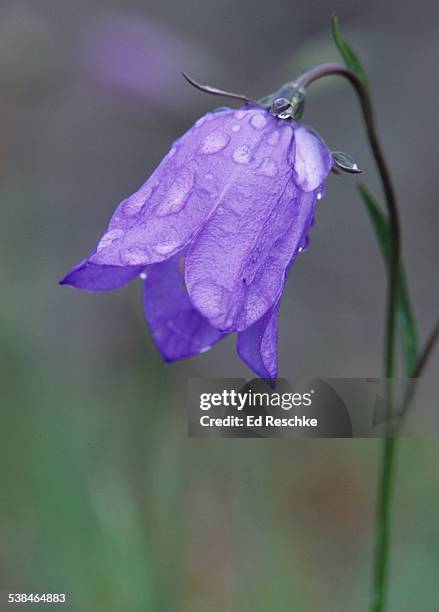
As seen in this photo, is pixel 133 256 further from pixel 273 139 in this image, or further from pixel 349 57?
pixel 349 57

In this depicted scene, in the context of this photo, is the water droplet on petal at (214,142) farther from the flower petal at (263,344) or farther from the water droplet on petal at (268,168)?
the flower petal at (263,344)

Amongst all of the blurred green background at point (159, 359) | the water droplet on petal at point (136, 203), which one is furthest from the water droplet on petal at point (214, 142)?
the blurred green background at point (159, 359)

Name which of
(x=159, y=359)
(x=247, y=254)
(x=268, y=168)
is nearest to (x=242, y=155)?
(x=268, y=168)

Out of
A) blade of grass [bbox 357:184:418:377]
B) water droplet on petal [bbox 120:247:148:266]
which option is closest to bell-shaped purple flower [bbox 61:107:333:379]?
water droplet on petal [bbox 120:247:148:266]

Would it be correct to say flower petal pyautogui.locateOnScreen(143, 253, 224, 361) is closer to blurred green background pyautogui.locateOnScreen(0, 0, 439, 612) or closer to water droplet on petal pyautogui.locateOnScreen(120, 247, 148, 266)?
water droplet on petal pyautogui.locateOnScreen(120, 247, 148, 266)

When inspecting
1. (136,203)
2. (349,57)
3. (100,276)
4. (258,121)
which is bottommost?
(100,276)

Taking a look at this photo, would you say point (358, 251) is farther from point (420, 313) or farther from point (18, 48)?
point (18, 48)

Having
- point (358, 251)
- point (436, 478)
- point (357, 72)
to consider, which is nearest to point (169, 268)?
point (357, 72)
